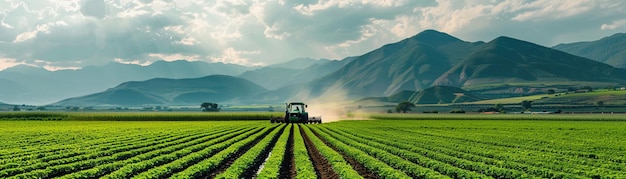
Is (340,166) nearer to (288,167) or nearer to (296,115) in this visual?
(288,167)

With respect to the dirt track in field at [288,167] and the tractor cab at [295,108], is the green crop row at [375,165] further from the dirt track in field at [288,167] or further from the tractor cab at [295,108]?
the tractor cab at [295,108]

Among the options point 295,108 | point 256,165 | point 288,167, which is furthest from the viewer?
point 295,108

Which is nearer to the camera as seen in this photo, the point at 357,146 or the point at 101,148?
the point at 101,148

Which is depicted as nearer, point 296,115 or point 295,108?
point 296,115

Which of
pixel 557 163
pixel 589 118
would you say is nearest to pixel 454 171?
pixel 557 163

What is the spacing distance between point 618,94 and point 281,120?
164 m

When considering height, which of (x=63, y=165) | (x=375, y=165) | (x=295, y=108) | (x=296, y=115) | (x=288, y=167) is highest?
(x=295, y=108)

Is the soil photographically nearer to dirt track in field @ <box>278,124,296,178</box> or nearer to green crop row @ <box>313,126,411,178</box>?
dirt track in field @ <box>278,124,296,178</box>

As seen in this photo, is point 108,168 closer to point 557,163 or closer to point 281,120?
point 557,163

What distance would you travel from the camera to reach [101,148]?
27578 mm

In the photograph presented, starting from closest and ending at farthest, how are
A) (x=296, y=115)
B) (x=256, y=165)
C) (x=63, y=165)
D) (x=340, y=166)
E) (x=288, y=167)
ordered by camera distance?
1. (x=63, y=165)
2. (x=340, y=166)
3. (x=288, y=167)
4. (x=256, y=165)
5. (x=296, y=115)

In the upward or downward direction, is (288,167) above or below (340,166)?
below

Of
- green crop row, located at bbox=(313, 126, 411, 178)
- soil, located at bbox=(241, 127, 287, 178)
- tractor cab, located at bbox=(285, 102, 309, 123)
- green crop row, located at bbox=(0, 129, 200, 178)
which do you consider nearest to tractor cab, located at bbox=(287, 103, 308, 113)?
tractor cab, located at bbox=(285, 102, 309, 123)

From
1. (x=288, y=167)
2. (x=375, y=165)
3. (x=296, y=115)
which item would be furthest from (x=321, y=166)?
(x=296, y=115)
